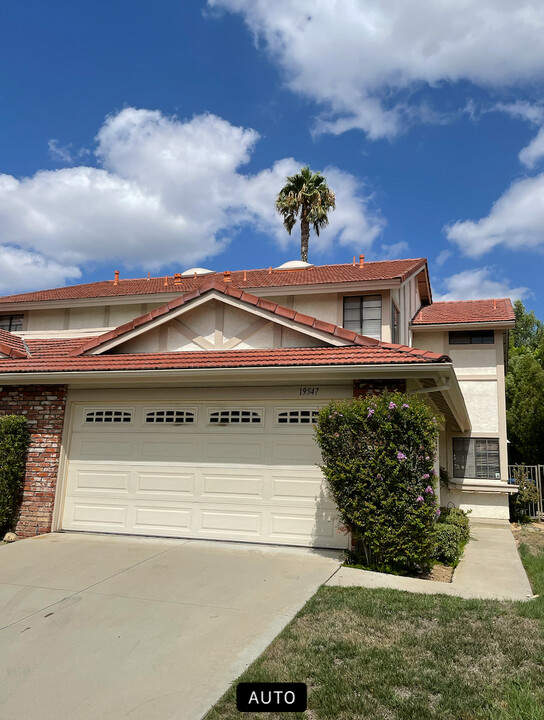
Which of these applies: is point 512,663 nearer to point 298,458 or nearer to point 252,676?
point 252,676

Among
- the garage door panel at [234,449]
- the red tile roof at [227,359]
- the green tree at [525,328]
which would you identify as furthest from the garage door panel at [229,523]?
the green tree at [525,328]

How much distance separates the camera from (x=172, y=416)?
9578mm

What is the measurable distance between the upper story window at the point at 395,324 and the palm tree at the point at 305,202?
1538 cm

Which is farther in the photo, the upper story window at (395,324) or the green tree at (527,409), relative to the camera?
the green tree at (527,409)

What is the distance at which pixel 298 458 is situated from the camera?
8734 millimetres

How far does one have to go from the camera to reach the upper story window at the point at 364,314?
557 inches

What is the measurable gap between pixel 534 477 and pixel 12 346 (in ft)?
51.8

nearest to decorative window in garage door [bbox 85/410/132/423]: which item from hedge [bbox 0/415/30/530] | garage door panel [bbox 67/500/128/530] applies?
hedge [bbox 0/415/30/530]

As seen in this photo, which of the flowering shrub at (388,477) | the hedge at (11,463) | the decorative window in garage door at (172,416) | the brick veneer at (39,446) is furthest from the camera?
the brick veneer at (39,446)

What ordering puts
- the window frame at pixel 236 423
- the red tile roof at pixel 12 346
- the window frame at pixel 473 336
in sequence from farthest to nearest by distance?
the window frame at pixel 473 336 < the red tile roof at pixel 12 346 < the window frame at pixel 236 423

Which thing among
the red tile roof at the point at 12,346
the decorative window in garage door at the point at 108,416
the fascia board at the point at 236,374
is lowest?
the decorative window in garage door at the point at 108,416

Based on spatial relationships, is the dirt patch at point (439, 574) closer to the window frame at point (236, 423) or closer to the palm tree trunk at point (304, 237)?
the window frame at point (236, 423)

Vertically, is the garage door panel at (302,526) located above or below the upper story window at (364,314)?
below

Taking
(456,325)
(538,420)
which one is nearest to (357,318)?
(456,325)
